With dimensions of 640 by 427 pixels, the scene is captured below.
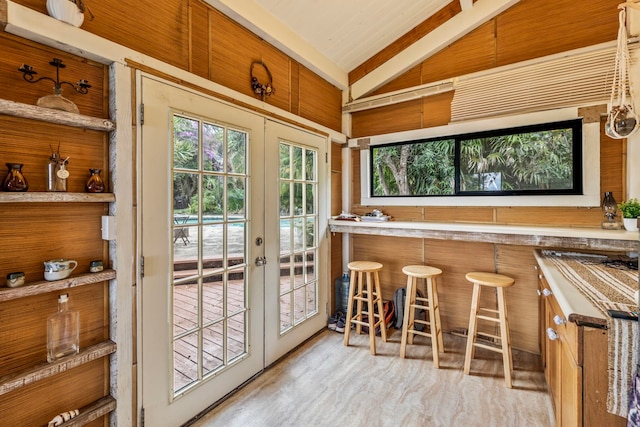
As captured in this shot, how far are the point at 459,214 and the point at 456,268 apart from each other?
560 millimetres

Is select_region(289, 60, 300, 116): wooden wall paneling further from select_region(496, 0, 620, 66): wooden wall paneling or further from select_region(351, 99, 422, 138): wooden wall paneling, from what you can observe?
select_region(496, 0, 620, 66): wooden wall paneling

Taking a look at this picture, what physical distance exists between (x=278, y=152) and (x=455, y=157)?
5.88 ft

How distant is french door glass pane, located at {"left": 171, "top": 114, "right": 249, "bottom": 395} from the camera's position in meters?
1.86

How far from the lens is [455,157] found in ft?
9.77

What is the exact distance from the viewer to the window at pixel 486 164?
8.11ft

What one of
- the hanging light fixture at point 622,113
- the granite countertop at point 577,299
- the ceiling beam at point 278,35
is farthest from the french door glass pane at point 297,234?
the hanging light fixture at point 622,113

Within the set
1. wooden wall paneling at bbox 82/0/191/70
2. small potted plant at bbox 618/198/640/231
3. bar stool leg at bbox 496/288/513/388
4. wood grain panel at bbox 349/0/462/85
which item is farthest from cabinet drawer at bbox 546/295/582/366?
wood grain panel at bbox 349/0/462/85

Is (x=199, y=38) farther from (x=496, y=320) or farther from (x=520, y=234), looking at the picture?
(x=496, y=320)

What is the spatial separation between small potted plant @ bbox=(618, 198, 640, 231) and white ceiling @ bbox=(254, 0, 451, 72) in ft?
7.73

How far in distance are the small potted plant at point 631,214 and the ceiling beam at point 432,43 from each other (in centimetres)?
201

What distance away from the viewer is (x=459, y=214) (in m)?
3.00

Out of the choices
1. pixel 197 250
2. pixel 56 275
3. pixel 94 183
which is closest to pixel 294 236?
pixel 197 250

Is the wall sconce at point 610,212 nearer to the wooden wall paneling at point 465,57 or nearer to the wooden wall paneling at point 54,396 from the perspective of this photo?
the wooden wall paneling at point 465,57

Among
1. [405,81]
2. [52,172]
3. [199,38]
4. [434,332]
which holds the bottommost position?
[434,332]
